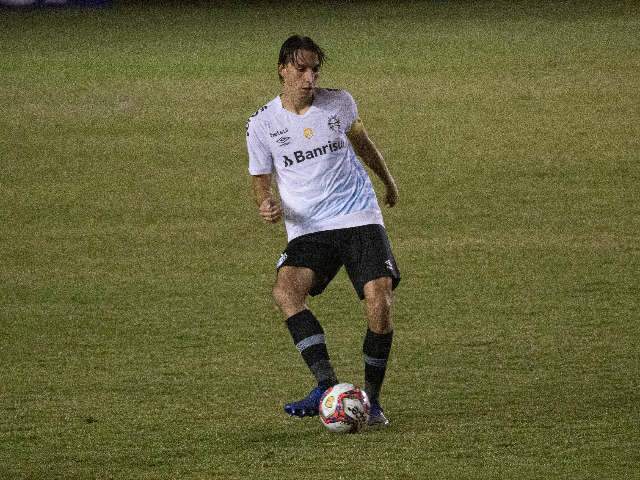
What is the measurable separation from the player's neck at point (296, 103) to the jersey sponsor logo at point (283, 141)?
136 mm

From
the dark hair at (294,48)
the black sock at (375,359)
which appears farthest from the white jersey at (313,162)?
the black sock at (375,359)

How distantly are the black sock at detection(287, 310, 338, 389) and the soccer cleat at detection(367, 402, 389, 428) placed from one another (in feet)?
0.64

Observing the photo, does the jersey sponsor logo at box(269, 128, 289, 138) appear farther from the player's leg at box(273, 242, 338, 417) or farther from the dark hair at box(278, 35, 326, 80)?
the player's leg at box(273, 242, 338, 417)

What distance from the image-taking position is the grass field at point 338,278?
6535 mm

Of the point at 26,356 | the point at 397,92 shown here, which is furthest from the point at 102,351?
the point at 397,92

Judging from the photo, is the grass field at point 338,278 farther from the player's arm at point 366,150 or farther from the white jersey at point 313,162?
the player's arm at point 366,150

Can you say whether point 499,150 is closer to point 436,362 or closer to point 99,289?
point 99,289

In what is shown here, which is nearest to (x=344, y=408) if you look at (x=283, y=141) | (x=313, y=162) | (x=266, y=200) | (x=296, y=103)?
(x=266, y=200)

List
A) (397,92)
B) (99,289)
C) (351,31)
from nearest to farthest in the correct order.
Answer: (99,289) < (397,92) < (351,31)

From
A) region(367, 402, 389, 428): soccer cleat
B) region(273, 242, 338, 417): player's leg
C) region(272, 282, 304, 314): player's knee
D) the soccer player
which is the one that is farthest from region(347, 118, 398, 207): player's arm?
region(367, 402, 389, 428): soccer cleat

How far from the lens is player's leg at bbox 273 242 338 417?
6672 millimetres

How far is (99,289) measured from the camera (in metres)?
9.81

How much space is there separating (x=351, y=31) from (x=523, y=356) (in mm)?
14235

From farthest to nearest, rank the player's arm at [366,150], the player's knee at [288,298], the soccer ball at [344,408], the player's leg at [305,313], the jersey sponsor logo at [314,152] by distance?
the player's arm at [366,150]
the jersey sponsor logo at [314,152]
the player's knee at [288,298]
the player's leg at [305,313]
the soccer ball at [344,408]
